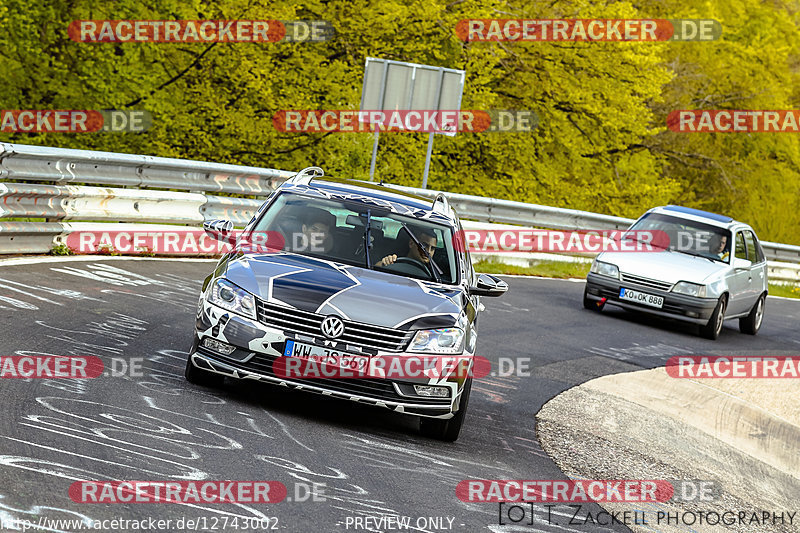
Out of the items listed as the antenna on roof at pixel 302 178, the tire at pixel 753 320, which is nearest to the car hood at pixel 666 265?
the tire at pixel 753 320

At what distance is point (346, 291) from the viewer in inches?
299

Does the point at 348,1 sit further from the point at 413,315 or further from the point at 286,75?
the point at 413,315

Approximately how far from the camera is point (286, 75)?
25703 millimetres

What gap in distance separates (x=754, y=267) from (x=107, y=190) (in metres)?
10.3

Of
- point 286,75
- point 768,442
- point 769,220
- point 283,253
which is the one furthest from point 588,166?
point 283,253

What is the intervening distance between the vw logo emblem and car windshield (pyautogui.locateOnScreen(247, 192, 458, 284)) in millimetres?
1117

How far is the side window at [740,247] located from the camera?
59.3 ft

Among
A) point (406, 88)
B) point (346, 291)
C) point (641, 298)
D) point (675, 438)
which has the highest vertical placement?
point (406, 88)

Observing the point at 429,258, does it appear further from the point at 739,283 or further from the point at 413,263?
the point at 739,283

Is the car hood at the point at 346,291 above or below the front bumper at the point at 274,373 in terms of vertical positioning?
above

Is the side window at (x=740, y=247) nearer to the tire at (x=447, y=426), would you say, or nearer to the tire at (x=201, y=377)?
the tire at (x=447, y=426)

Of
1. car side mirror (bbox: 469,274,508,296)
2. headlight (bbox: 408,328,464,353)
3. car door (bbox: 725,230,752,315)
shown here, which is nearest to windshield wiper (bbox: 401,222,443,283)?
car side mirror (bbox: 469,274,508,296)

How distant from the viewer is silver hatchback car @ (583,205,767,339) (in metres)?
16.9

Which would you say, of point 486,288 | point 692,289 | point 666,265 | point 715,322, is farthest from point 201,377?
point 715,322
